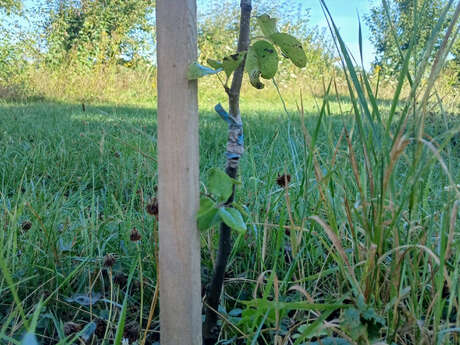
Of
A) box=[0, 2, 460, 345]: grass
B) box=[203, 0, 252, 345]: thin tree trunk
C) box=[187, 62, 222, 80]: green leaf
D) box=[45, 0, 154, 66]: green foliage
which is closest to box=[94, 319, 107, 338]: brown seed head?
box=[0, 2, 460, 345]: grass

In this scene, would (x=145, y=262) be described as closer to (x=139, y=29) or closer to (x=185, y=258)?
(x=185, y=258)

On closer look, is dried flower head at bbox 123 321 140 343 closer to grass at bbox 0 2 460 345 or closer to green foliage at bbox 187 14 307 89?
grass at bbox 0 2 460 345

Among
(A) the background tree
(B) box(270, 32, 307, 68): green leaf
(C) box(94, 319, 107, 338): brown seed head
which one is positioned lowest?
(C) box(94, 319, 107, 338): brown seed head

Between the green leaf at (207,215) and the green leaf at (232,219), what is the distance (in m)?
0.01

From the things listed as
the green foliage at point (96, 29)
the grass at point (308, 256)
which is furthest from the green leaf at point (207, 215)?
the green foliage at point (96, 29)

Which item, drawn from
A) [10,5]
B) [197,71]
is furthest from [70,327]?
[10,5]

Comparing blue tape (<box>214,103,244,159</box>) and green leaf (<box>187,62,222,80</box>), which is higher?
green leaf (<box>187,62,222,80</box>)

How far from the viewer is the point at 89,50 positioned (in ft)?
25.0

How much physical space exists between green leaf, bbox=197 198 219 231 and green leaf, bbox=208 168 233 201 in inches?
0.6

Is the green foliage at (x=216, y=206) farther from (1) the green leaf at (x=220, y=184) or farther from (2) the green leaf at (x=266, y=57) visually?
(2) the green leaf at (x=266, y=57)

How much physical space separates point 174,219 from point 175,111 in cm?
13

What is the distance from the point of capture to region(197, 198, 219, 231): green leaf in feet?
1.69

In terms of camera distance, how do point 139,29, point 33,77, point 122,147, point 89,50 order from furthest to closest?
point 139,29, point 89,50, point 33,77, point 122,147

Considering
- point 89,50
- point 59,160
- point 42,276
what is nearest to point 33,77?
point 89,50
